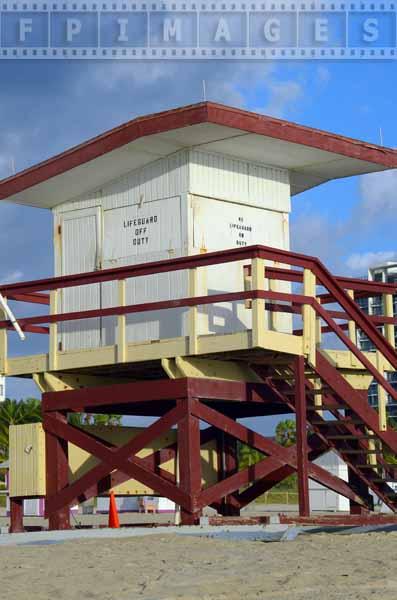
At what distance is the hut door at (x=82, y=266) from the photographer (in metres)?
19.9

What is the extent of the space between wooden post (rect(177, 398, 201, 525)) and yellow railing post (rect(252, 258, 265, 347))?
1617 millimetres

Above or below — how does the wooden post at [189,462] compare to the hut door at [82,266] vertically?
below

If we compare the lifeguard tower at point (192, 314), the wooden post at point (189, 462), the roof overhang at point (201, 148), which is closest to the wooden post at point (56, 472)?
the lifeguard tower at point (192, 314)

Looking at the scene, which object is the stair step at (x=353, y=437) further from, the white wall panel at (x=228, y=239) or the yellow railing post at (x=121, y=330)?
the yellow railing post at (x=121, y=330)

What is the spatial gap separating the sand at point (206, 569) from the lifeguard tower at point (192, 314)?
4.03m

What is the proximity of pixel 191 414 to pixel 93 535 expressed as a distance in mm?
2662

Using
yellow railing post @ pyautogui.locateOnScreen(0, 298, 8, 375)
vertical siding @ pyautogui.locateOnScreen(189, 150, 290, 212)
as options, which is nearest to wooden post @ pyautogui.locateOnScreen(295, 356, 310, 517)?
vertical siding @ pyautogui.locateOnScreen(189, 150, 290, 212)

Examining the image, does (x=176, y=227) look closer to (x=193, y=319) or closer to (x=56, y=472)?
(x=193, y=319)

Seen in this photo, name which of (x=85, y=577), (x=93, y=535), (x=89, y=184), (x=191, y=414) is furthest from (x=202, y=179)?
(x=85, y=577)

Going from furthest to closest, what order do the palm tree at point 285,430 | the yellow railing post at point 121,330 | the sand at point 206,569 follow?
the palm tree at point 285,430 < the yellow railing post at point 121,330 < the sand at point 206,569

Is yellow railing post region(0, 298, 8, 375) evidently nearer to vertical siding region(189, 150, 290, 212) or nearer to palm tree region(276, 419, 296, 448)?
vertical siding region(189, 150, 290, 212)

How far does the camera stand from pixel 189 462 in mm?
17250

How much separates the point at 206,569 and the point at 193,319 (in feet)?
21.9

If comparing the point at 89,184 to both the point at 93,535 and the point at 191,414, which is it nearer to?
the point at 191,414
